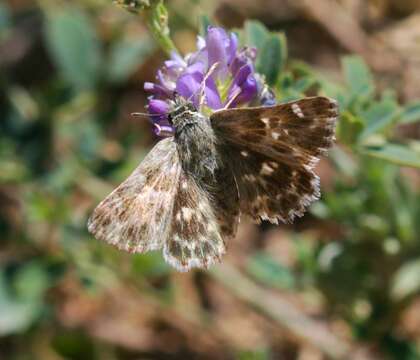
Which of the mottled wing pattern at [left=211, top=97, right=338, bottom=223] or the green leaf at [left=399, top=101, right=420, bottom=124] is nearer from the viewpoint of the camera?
the mottled wing pattern at [left=211, top=97, right=338, bottom=223]

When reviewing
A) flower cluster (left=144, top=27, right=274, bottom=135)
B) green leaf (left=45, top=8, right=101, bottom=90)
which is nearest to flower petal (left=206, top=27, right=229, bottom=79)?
flower cluster (left=144, top=27, right=274, bottom=135)

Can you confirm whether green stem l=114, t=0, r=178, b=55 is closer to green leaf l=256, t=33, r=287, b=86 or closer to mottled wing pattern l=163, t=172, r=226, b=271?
green leaf l=256, t=33, r=287, b=86

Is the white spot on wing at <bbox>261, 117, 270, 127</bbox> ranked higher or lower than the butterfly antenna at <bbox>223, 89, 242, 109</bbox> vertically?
higher

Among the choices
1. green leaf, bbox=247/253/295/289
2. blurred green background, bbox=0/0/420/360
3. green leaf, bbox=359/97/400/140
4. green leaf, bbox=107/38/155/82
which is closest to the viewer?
green leaf, bbox=359/97/400/140

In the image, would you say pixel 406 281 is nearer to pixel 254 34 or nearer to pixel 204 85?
pixel 254 34

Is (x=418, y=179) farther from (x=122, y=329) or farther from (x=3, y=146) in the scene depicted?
(x=3, y=146)

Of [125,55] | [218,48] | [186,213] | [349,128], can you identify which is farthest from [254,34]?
[125,55]
